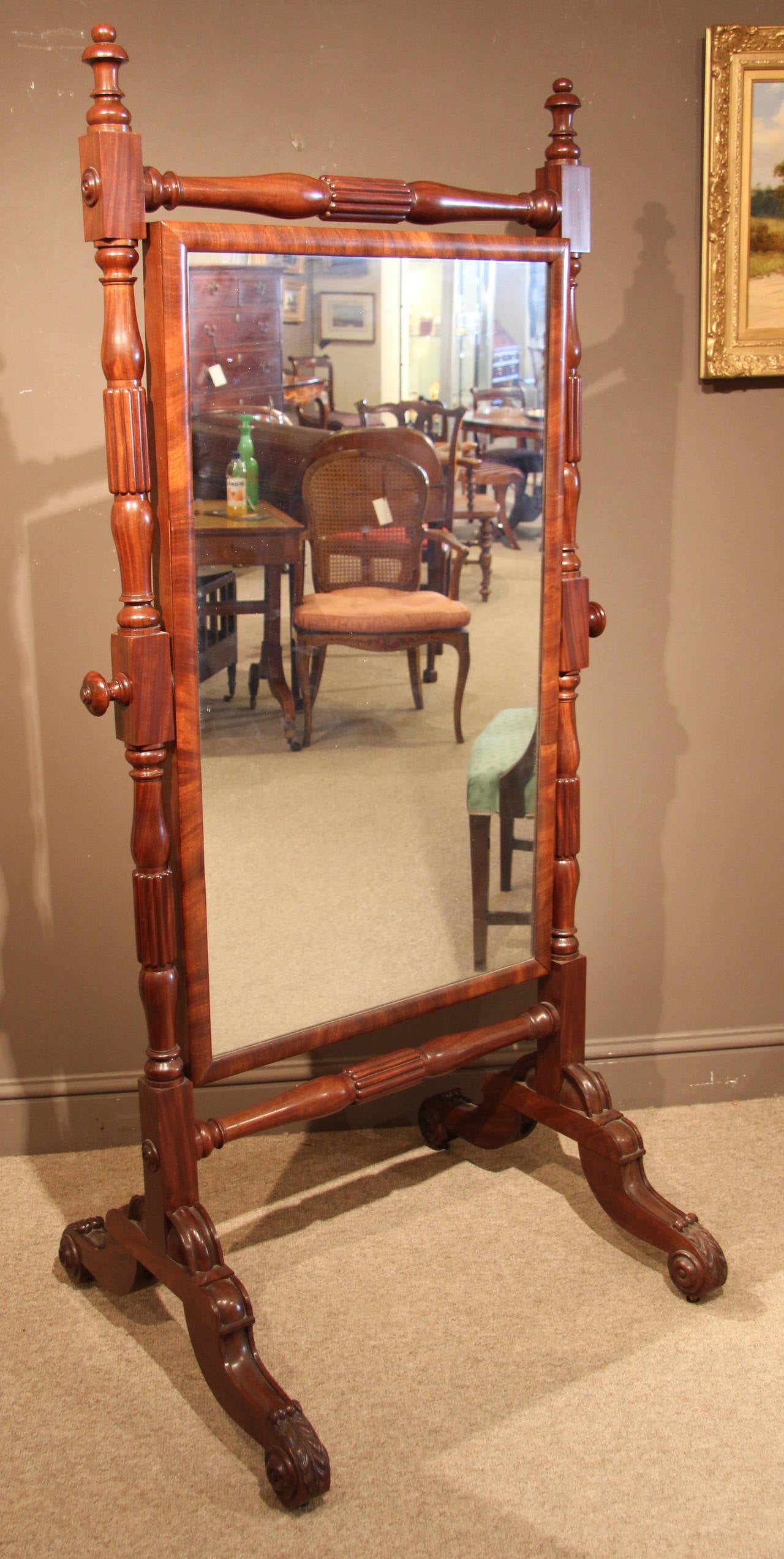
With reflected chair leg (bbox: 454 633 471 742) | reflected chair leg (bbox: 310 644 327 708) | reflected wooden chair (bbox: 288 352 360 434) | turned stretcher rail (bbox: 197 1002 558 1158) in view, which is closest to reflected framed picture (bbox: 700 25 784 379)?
reflected chair leg (bbox: 454 633 471 742)

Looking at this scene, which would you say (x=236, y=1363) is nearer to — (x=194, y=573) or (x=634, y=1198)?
(x=634, y=1198)

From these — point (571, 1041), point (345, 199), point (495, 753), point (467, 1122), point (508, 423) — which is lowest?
point (467, 1122)

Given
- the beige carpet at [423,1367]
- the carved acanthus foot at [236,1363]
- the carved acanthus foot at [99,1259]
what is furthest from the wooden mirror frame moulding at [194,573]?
the beige carpet at [423,1367]

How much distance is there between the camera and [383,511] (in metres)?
1.92

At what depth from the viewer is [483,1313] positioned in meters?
2.05

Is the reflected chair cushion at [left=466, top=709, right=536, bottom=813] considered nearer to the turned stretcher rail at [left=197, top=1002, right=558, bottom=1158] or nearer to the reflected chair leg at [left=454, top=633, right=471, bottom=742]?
the reflected chair leg at [left=454, top=633, right=471, bottom=742]

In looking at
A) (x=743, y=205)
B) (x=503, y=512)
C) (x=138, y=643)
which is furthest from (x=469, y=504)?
(x=743, y=205)

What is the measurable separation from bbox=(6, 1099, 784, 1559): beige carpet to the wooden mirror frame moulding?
433mm

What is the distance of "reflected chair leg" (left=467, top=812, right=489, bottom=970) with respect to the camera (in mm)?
2146

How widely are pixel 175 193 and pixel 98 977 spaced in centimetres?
141

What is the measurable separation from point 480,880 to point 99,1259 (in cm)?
84

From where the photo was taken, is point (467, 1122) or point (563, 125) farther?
point (467, 1122)

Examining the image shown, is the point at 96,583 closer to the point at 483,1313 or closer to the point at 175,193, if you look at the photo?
the point at 175,193

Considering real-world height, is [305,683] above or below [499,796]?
above
